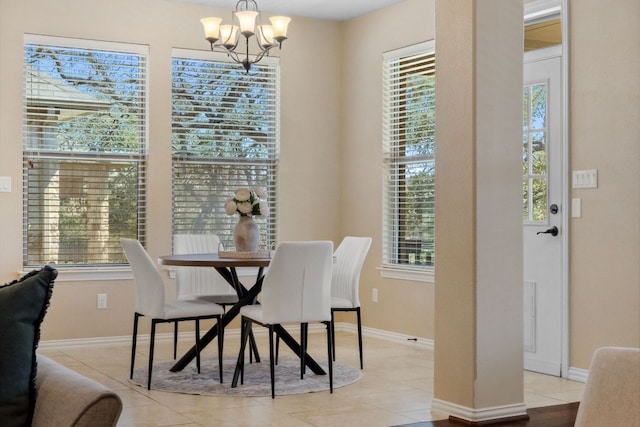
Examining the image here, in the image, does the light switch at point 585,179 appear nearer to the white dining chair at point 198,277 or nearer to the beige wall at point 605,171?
the beige wall at point 605,171

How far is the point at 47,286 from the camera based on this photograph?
223 cm

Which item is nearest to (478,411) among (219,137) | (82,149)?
(219,137)

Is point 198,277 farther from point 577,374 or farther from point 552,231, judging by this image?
point 577,374

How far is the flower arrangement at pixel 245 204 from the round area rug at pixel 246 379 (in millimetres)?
1027

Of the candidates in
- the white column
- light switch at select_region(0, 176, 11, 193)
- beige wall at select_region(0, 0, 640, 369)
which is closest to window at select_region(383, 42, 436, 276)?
beige wall at select_region(0, 0, 640, 369)

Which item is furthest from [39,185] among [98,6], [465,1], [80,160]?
[465,1]

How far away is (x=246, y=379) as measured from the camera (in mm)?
5238

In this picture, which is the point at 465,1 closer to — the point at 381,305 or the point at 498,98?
the point at 498,98

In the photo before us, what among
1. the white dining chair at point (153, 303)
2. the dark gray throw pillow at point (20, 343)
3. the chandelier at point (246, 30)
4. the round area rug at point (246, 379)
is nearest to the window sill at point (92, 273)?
the round area rug at point (246, 379)

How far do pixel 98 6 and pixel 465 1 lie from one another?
3468 millimetres

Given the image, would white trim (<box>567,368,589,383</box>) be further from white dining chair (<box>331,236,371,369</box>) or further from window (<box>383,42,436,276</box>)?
window (<box>383,42,436,276</box>)

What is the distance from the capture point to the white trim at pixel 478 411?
13.3 ft

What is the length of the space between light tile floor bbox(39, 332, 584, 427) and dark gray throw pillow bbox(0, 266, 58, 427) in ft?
6.86

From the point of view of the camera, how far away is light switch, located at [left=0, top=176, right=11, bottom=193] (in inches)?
244
